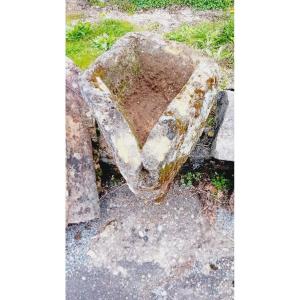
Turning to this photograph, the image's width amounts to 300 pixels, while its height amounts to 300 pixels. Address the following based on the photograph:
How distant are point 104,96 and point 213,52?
56.7 inches

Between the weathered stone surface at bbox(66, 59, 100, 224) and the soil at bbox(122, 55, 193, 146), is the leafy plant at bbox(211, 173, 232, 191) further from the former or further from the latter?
the weathered stone surface at bbox(66, 59, 100, 224)

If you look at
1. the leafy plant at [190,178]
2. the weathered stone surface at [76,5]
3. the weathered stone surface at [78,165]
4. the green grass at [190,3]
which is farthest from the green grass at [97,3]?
the leafy plant at [190,178]

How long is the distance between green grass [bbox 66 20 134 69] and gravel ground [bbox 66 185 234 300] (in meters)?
1.24

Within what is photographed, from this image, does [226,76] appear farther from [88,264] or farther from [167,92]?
[88,264]

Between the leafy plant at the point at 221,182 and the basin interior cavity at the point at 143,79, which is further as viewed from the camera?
the leafy plant at the point at 221,182

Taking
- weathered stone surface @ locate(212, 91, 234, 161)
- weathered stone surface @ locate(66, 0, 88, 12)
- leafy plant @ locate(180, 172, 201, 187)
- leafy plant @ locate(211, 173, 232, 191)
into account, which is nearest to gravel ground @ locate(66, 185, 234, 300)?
leafy plant @ locate(180, 172, 201, 187)

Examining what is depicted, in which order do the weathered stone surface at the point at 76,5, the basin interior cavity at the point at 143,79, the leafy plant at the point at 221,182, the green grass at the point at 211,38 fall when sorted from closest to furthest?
the basin interior cavity at the point at 143,79 < the leafy plant at the point at 221,182 < the green grass at the point at 211,38 < the weathered stone surface at the point at 76,5

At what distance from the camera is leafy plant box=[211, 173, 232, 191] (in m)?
4.04

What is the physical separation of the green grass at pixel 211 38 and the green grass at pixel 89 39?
451 mm

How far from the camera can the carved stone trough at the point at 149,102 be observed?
3191 millimetres

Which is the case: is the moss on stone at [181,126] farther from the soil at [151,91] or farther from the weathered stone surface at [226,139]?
the weathered stone surface at [226,139]

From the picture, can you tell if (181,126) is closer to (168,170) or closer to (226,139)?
(168,170)

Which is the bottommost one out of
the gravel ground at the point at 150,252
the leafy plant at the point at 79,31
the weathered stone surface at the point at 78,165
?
the gravel ground at the point at 150,252

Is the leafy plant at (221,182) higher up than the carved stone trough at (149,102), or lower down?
lower down
